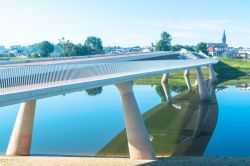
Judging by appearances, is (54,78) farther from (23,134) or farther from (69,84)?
(23,134)

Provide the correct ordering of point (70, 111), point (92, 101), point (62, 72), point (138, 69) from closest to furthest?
point (62, 72) → point (138, 69) → point (70, 111) → point (92, 101)

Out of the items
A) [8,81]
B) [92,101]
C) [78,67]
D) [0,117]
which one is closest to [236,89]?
[92,101]

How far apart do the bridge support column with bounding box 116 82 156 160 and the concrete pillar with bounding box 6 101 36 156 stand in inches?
233

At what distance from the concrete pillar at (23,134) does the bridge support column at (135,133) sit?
5.92 meters

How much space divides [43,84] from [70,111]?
24690 mm

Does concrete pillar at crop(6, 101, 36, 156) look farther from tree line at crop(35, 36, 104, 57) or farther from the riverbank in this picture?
tree line at crop(35, 36, 104, 57)

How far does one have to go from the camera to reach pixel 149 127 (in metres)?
29.8

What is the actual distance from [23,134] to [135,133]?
6.85 m

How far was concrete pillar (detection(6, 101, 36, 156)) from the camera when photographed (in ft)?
69.8

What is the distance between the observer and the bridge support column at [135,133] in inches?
782

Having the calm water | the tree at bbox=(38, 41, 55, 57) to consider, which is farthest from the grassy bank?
the tree at bbox=(38, 41, 55, 57)

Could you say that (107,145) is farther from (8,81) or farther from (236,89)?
(236,89)

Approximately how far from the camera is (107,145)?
974 inches

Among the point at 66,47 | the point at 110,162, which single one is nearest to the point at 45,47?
the point at 66,47
